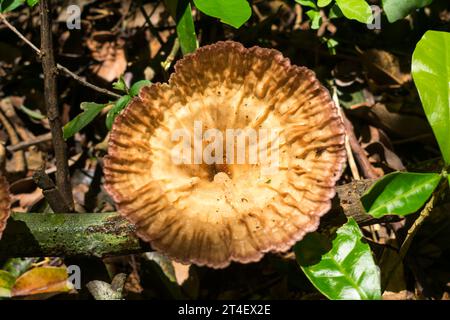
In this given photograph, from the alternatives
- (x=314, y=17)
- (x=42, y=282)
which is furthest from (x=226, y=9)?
(x=42, y=282)

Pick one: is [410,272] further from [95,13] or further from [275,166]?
[95,13]

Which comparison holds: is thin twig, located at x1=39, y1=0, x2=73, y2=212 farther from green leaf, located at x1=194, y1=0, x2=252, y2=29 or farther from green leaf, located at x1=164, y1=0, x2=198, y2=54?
green leaf, located at x1=194, y1=0, x2=252, y2=29

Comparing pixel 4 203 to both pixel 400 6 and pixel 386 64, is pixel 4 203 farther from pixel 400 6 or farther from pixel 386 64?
pixel 386 64

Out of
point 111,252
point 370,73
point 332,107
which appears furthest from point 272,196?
point 370,73

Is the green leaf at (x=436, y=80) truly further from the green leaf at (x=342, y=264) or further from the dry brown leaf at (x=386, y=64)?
the dry brown leaf at (x=386, y=64)

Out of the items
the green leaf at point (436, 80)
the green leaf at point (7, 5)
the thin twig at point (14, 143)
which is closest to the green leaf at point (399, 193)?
the green leaf at point (436, 80)

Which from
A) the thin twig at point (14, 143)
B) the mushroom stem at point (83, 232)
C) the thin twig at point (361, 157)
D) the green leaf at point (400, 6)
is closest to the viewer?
the mushroom stem at point (83, 232)

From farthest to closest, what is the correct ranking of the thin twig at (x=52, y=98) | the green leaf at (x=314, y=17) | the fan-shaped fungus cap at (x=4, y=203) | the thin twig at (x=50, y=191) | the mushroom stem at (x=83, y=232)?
the green leaf at (x=314, y=17) < the thin twig at (x=52, y=98) < the thin twig at (x=50, y=191) < the mushroom stem at (x=83, y=232) < the fan-shaped fungus cap at (x=4, y=203)
